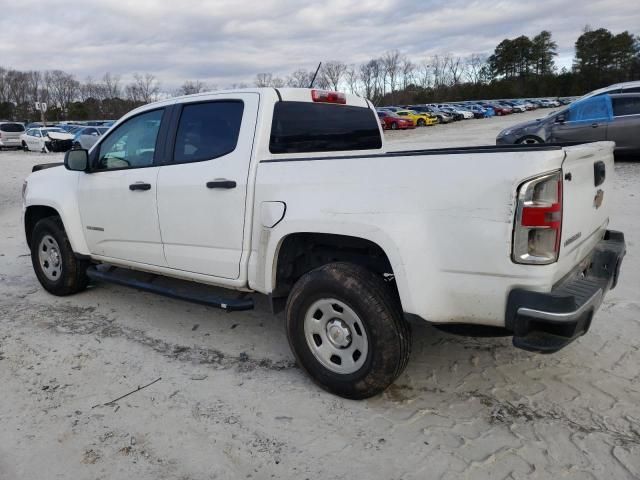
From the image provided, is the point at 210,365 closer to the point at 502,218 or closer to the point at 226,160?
the point at 226,160

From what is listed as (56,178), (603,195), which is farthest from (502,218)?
(56,178)

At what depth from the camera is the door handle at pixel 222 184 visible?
11.9ft

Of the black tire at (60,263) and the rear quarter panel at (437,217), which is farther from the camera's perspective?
the black tire at (60,263)

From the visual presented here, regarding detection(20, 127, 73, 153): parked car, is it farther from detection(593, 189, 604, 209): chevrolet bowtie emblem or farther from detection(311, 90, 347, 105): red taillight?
detection(593, 189, 604, 209): chevrolet bowtie emblem

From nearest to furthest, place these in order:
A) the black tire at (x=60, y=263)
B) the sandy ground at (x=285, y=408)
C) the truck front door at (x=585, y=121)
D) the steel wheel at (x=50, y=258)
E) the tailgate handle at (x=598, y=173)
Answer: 1. the sandy ground at (x=285, y=408)
2. the tailgate handle at (x=598, y=173)
3. the black tire at (x=60, y=263)
4. the steel wheel at (x=50, y=258)
5. the truck front door at (x=585, y=121)

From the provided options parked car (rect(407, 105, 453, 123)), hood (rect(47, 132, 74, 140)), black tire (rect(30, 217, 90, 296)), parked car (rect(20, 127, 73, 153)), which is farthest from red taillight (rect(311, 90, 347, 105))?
parked car (rect(407, 105, 453, 123))

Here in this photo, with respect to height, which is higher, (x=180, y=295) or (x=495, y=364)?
(x=180, y=295)

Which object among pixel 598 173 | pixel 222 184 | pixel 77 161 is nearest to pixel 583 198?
pixel 598 173

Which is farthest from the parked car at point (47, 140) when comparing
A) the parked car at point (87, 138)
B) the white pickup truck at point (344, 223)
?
the white pickup truck at point (344, 223)

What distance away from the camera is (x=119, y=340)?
4.33 m

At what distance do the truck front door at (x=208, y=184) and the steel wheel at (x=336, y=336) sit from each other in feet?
2.39

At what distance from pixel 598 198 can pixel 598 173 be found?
0.18 m

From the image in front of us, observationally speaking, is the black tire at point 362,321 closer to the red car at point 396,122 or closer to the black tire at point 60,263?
the black tire at point 60,263

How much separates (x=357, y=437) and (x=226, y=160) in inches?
79.5
